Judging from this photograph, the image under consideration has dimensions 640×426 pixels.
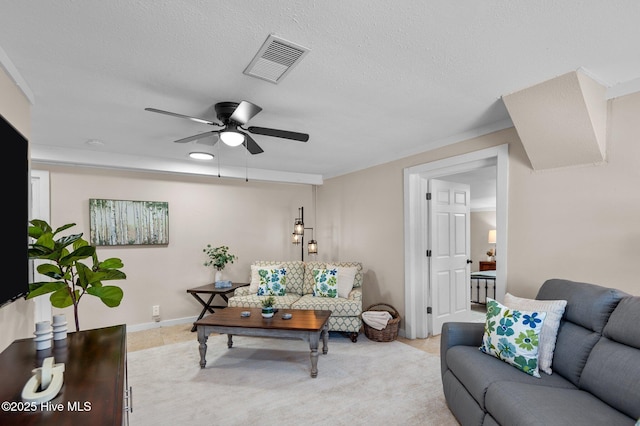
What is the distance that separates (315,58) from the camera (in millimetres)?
1811

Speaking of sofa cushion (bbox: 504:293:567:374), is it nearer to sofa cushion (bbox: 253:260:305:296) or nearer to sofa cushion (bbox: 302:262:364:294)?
sofa cushion (bbox: 302:262:364:294)

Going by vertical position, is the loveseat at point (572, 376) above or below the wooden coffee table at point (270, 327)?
above

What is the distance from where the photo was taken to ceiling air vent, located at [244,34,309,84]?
5.45 ft

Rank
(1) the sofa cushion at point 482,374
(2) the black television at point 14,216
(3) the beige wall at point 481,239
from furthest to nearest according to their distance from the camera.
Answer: (3) the beige wall at point 481,239
(1) the sofa cushion at point 482,374
(2) the black television at point 14,216

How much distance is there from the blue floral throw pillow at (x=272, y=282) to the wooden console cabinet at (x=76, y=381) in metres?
2.50

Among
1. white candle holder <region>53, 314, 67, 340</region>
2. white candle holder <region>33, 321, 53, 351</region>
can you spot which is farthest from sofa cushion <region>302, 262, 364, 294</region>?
white candle holder <region>33, 321, 53, 351</region>

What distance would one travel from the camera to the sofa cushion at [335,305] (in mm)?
3754

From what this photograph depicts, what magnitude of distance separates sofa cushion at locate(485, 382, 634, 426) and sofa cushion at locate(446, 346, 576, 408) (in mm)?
66

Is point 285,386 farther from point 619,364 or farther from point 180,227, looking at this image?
point 180,227

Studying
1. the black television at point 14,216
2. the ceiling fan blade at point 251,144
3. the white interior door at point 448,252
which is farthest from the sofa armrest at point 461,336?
the black television at point 14,216

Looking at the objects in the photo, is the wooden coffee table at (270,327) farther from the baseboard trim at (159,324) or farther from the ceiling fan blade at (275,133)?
the ceiling fan blade at (275,133)

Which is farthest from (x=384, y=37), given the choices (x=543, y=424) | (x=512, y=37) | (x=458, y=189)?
(x=458, y=189)

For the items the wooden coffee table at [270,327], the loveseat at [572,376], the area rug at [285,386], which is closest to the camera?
the loveseat at [572,376]

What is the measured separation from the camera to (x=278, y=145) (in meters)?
3.70
